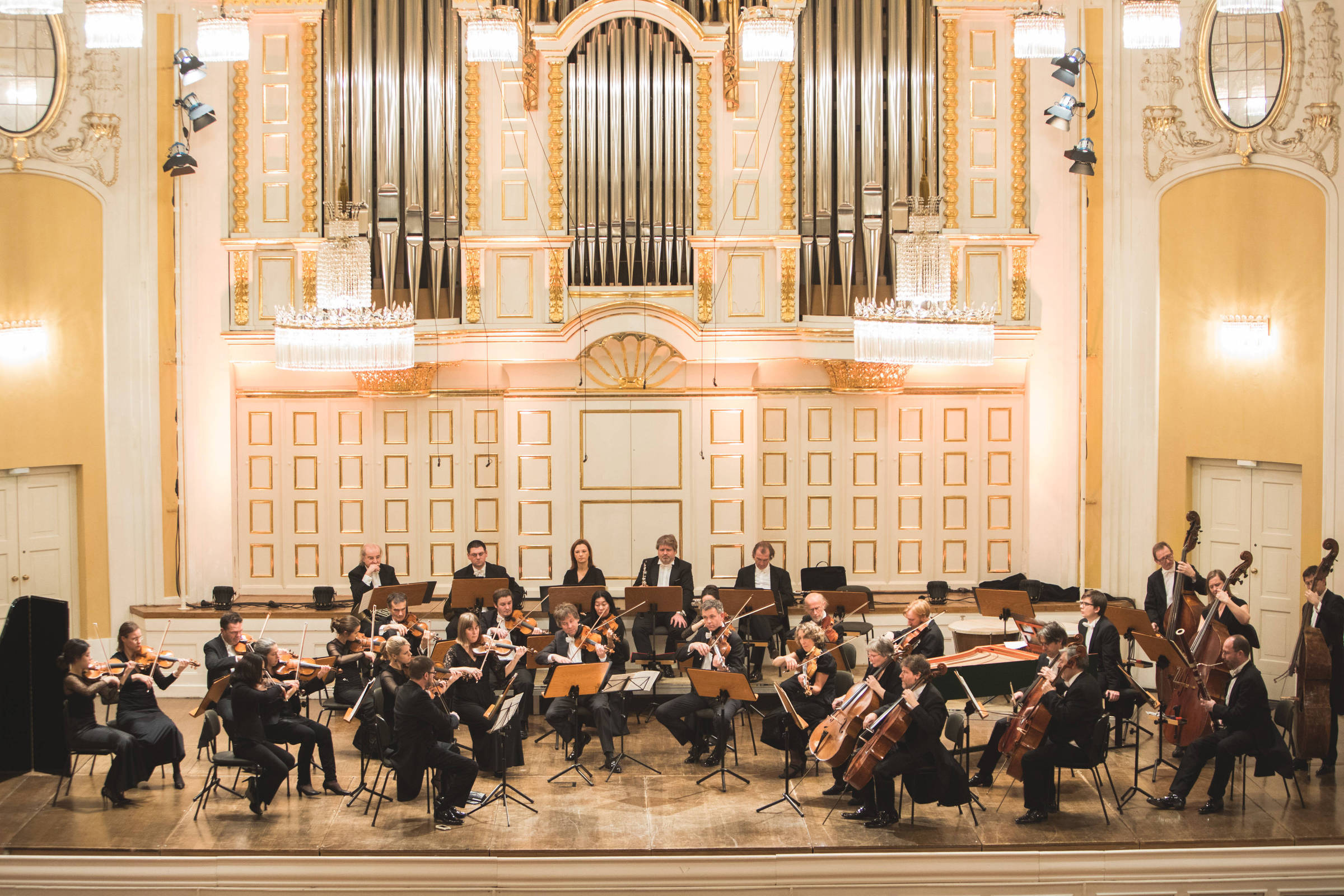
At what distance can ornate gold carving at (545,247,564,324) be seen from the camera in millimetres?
11516

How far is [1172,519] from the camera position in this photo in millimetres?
11539

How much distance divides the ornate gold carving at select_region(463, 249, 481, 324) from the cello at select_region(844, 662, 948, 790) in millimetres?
5543

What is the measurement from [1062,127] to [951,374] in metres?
2.43

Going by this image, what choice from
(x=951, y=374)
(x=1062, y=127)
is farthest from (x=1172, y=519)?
(x=1062, y=127)

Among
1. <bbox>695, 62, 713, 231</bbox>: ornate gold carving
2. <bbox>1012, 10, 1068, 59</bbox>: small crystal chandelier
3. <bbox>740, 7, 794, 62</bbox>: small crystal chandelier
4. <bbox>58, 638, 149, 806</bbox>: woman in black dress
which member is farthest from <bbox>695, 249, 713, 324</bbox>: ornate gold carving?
<bbox>58, 638, 149, 806</bbox>: woman in black dress

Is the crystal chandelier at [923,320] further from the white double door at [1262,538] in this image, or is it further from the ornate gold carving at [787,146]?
the white double door at [1262,538]

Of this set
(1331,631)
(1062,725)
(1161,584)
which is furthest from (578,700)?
(1331,631)

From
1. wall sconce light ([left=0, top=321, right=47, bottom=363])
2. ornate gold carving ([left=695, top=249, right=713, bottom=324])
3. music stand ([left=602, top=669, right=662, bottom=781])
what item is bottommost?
music stand ([left=602, top=669, right=662, bottom=781])

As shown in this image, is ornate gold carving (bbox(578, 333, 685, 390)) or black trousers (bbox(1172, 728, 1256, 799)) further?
ornate gold carving (bbox(578, 333, 685, 390))

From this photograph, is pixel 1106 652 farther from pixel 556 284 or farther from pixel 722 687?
pixel 556 284

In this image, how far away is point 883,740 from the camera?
310 inches

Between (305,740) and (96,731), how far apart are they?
136cm

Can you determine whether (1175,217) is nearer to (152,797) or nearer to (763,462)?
(763,462)

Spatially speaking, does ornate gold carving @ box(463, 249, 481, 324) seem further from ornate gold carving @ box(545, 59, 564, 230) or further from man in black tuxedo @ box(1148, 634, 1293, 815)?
man in black tuxedo @ box(1148, 634, 1293, 815)
